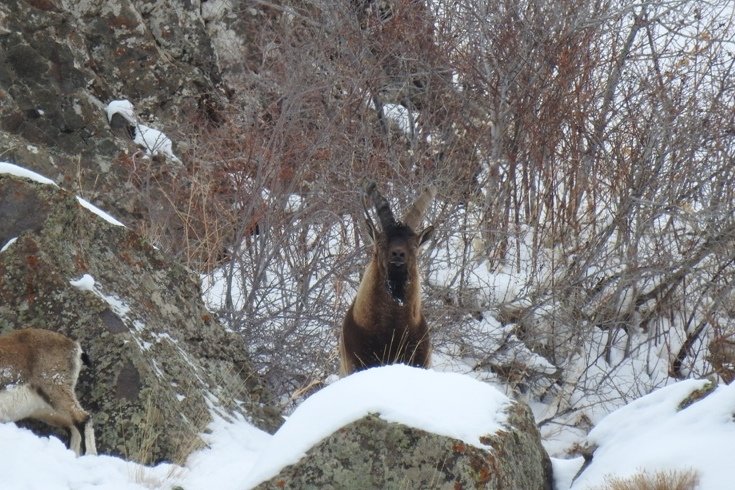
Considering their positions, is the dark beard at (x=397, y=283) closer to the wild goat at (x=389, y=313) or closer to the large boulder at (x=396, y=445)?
the wild goat at (x=389, y=313)

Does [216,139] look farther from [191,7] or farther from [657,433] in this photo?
[657,433]

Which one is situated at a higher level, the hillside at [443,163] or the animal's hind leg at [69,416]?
the hillside at [443,163]

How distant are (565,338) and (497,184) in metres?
2.48

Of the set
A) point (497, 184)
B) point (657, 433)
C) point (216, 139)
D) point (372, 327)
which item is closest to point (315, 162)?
point (216, 139)

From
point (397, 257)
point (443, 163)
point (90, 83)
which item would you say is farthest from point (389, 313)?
point (90, 83)

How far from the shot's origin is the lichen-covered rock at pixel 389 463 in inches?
189

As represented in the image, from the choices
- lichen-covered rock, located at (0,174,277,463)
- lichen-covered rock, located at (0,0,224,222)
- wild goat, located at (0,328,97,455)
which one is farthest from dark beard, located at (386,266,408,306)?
lichen-covered rock, located at (0,0,224,222)

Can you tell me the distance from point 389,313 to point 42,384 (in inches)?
142

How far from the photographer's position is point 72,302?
618 centimetres

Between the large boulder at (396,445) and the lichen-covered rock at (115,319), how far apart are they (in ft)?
3.55

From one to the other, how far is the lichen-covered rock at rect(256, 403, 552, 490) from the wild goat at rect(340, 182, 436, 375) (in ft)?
11.7

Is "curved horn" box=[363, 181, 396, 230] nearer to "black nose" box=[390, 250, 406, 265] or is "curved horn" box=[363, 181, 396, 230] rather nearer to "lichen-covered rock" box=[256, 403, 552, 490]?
"black nose" box=[390, 250, 406, 265]

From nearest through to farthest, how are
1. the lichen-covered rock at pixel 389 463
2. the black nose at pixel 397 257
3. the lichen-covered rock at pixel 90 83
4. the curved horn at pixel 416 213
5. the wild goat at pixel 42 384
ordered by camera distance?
the lichen-covered rock at pixel 389 463 → the wild goat at pixel 42 384 → the black nose at pixel 397 257 → the curved horn at pixel 416 213 → the lichen-covered rock at pixel 90 83

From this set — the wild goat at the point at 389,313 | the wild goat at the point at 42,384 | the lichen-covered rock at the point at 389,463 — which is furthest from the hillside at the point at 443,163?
the lichen-covered rock at the point at 389,463
